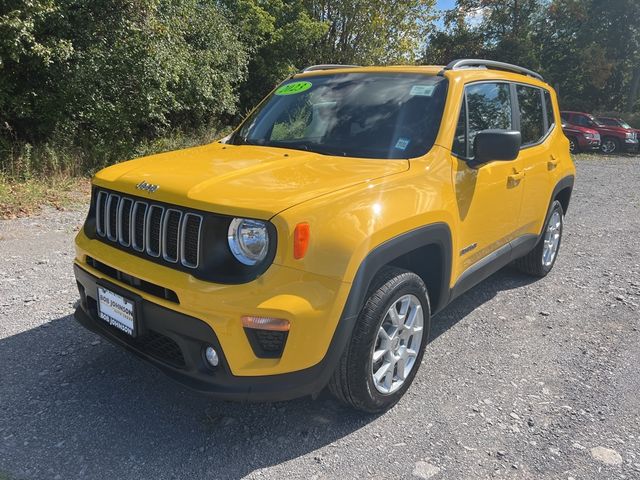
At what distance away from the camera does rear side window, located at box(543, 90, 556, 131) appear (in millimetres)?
4812

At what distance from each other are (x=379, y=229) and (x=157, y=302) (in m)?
1.09

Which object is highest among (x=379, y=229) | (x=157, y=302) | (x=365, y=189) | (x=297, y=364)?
(x=365, y=189)

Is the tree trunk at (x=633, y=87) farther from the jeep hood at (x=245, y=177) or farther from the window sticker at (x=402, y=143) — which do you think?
the jeep hood at (x=245, y=177)

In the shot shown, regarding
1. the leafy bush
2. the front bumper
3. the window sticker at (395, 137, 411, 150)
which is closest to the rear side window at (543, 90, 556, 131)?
the window sticker at (395, 137, 411, 150)

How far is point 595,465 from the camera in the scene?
99.1 inches

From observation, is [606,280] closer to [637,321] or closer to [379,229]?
[637,321]

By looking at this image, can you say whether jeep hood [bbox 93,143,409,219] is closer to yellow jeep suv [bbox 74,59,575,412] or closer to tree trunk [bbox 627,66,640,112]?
yellow jeep suv [bbox 74,59,575,412]

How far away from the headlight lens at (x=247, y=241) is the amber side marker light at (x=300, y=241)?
0.44 feet

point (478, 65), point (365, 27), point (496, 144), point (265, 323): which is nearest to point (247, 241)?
point (265, 323)

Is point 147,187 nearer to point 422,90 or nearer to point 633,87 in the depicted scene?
point 422,90

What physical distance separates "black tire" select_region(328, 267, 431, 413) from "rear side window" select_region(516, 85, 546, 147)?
216 cm

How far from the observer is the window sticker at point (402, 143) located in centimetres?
307

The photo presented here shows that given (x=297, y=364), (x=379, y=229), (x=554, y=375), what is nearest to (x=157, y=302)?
(x=297, y=364)

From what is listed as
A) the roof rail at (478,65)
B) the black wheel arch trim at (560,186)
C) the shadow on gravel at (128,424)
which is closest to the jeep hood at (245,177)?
the roof rail at (478,65)
